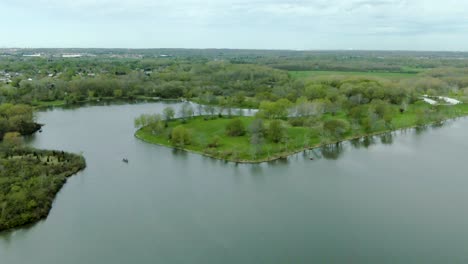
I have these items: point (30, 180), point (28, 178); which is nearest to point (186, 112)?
point (28, 178)

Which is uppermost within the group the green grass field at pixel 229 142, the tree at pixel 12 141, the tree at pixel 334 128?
the tree at pixel 334 128

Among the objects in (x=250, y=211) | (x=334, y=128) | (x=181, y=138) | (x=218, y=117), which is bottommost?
(x=250, y=211)

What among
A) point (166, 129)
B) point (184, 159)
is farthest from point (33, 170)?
point (166, 129)

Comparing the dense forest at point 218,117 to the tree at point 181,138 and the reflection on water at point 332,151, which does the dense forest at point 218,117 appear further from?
the reflection on water at point 332,151

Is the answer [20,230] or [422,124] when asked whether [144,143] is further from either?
[422,124]

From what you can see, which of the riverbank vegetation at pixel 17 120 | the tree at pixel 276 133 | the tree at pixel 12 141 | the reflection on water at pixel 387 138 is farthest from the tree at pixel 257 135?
the riverbank vegetation at pixel 17 120

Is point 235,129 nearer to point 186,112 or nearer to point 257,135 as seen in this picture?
point 257,135
